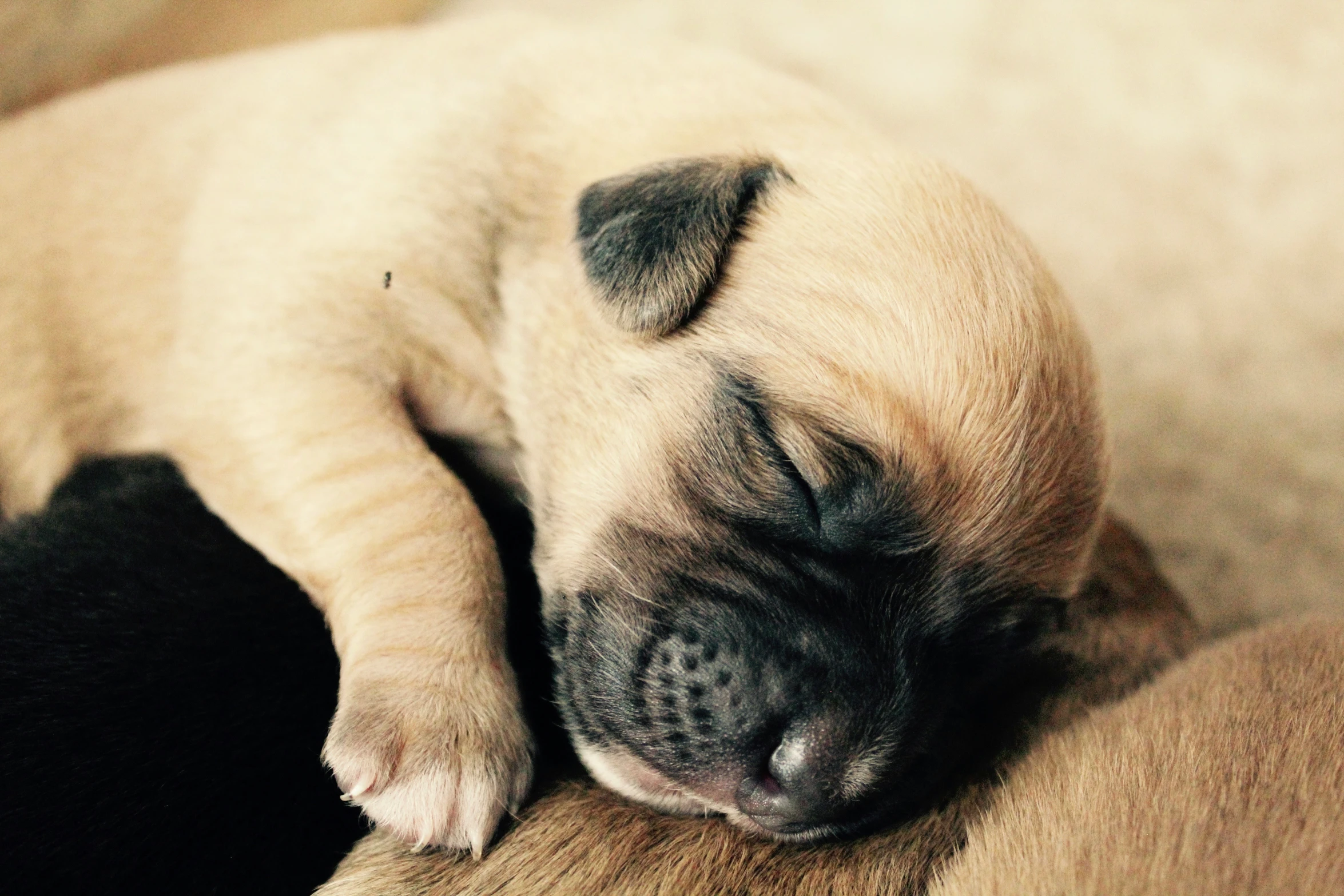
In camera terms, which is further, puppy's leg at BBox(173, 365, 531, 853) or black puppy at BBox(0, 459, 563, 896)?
puppy's leg at BBox(173, 365, 531, 853)

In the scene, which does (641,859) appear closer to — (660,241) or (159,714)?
(159,714)

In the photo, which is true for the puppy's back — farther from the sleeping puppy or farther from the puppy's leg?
the puppy's leg

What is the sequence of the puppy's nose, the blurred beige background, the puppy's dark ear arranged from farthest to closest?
the blurred beige background < the puppy's dark ear < the puppy's nose

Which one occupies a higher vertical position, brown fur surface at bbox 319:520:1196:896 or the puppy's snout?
the puppy's snout

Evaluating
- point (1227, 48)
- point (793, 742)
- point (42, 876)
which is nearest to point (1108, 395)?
point (1227, 48)

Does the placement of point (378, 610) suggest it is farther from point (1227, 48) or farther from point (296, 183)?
point (1227, 48)

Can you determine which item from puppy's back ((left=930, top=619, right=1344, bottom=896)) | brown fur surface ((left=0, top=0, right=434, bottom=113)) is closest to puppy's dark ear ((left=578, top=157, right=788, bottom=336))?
puppy's back ((left=930, top=619, right=1344, bottom=896))

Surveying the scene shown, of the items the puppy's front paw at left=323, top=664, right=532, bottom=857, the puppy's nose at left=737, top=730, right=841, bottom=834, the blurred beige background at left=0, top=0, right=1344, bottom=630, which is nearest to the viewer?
the puppy's nose at left=737, top=730, right=841, bottom=834

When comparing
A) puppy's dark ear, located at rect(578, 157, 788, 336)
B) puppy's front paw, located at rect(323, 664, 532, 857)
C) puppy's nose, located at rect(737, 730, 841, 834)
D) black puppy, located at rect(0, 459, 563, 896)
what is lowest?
black puppy, located at rect(0, 459, 563, 896)
